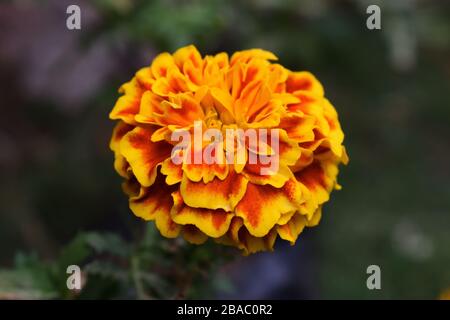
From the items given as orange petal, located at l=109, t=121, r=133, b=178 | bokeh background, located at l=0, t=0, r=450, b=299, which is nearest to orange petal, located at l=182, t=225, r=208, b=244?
orange petal, located at l=109, t=121, r=133, b=178

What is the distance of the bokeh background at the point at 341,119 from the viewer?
180 centimetres

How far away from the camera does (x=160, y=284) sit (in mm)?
1059

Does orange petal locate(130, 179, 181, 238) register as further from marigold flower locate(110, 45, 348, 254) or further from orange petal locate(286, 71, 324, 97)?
orange petal locate(286, 71, 324, 97)

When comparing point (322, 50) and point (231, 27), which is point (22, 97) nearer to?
point (231, 27)

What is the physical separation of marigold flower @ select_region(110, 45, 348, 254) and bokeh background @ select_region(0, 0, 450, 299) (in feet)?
1.85

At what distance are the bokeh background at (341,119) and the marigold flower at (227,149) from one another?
565 millimetres

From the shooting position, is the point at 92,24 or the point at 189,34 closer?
the point at 189,34

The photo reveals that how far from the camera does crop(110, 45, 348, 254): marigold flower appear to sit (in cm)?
86

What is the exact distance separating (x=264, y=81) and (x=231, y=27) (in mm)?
989

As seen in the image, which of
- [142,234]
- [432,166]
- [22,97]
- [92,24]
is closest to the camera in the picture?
[142,234]

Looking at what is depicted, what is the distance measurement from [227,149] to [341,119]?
148 cm

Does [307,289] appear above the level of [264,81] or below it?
below

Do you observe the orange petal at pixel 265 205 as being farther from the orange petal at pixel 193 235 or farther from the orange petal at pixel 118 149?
the orange petal at pixel 118 149

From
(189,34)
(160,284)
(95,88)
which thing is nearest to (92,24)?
(95,88)
